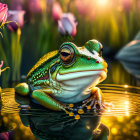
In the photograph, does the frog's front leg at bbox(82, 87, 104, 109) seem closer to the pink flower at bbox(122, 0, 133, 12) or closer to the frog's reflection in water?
the frog's reflection in water

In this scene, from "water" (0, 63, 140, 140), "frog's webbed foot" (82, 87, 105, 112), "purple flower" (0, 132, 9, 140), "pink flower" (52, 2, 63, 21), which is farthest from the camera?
"pink flower" (52, 2, 63, 21)

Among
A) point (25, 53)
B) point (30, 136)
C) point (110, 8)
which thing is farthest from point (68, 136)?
point (110, 8)

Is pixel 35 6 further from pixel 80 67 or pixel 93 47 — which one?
pixel 80 67

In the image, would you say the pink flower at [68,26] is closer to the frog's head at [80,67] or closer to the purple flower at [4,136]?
the frog's head at [80,67]

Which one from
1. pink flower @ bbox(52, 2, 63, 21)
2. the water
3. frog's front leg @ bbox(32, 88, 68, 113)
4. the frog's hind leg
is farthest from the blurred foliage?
the water

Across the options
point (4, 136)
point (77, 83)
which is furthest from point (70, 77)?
point (4, 136)

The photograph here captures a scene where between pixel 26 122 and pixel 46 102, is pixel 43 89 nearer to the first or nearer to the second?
pixel 46 102
